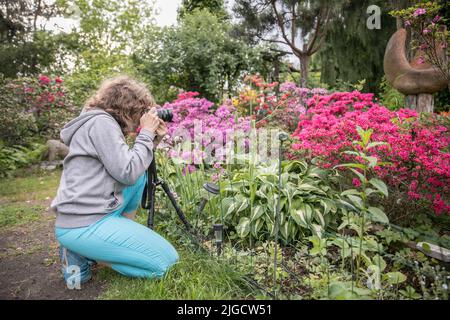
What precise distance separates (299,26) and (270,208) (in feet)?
22.3

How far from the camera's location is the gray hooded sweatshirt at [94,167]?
1794 mm

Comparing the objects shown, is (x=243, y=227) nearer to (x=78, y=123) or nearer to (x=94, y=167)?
(x=94, y=167)

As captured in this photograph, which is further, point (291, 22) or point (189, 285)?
point (291, 22)

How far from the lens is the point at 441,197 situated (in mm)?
2209

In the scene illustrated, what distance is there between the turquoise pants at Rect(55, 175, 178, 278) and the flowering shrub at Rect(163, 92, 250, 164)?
97 cm

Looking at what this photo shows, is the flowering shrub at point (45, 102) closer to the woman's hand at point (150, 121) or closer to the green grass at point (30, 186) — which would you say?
the green grass at point (30, 186)

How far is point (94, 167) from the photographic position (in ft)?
6.10

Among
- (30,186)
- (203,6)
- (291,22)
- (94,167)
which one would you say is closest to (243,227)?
(94,167)

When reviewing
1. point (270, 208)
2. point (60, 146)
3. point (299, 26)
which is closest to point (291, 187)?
point (270, 208)

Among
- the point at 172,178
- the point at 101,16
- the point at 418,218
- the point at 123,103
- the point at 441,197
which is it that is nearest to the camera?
the point at 123,103

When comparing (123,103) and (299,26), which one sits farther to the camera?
(299,26)

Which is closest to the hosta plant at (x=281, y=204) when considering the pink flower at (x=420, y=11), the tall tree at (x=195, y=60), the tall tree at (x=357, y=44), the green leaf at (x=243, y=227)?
the green leaf at (x=243, y=227)

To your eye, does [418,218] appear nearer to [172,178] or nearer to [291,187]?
[291,187]

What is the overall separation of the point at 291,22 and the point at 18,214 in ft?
23.4
